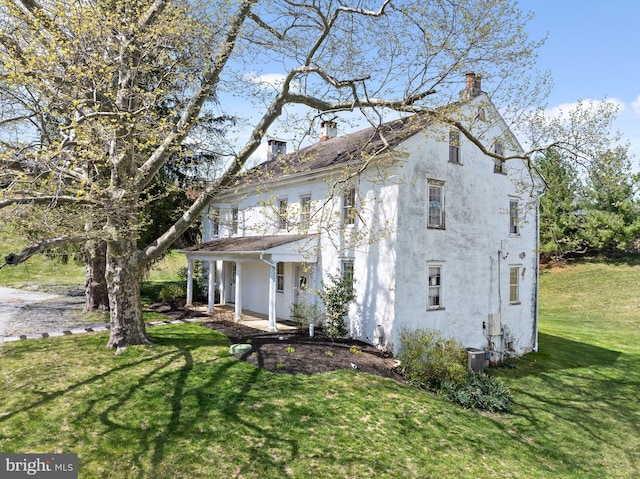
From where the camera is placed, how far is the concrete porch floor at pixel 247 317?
16188 mm

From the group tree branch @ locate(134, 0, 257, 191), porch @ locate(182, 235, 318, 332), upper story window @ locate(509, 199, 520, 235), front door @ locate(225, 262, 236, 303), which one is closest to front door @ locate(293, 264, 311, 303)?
porch @ locate(182, 235, 318, 332)

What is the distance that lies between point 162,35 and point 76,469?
9516 millimetres

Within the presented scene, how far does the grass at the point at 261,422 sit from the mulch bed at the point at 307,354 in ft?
1.82

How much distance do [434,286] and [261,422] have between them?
8754mm

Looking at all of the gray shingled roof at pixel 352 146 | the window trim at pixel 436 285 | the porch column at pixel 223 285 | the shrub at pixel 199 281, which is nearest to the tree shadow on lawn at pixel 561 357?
the window trim at pixel 436 285

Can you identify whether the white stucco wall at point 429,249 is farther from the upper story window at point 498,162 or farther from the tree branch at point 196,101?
the tree branch at point 196,101

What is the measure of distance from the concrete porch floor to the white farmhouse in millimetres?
536

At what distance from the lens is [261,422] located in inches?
317

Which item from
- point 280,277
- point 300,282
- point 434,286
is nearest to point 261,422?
point 434,286

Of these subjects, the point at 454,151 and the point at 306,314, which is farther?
the point at 454,151

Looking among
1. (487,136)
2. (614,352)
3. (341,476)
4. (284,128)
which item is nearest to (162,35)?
(284,128)

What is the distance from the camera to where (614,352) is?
20.3 meters

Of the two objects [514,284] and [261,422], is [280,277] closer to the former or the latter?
[514,284]

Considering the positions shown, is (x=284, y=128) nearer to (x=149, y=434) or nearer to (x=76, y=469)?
(x=149, y=434)
